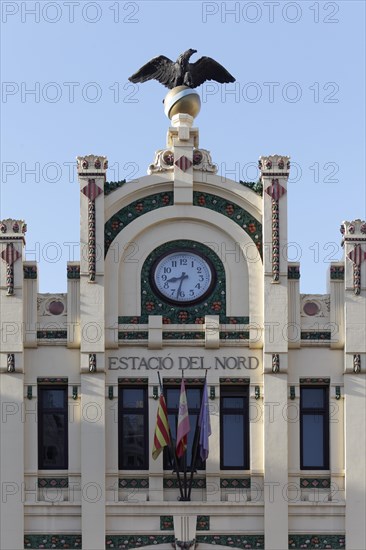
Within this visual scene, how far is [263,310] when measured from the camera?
152ft

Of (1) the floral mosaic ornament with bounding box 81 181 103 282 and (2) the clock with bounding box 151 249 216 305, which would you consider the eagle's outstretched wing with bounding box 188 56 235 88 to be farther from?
(2) the clock with bounding box 151 249 216 305

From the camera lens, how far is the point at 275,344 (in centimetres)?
4578

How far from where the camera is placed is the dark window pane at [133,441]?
150 feet

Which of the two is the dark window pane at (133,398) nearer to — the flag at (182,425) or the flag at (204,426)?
the flag at (182,425)

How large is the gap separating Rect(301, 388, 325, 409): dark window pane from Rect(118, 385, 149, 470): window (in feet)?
14.2

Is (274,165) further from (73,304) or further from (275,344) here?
(73,304)

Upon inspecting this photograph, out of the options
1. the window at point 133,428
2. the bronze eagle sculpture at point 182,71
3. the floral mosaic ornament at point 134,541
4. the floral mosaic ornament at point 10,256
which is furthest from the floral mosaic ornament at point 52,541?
the bronze eagle sculpture at point 182,71

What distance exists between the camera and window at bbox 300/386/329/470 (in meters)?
45.8

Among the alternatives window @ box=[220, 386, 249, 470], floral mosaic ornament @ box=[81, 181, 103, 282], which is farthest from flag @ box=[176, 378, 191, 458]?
floral mosaic ornament @ box=[81, 181, 103, 282]

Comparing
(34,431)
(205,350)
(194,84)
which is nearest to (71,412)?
(34,431)

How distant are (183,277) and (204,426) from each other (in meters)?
4.37

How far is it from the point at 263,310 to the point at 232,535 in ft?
20.2

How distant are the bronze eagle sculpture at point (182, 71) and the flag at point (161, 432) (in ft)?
32.1

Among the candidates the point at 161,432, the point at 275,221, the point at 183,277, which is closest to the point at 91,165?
the point at 183,277
